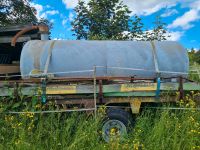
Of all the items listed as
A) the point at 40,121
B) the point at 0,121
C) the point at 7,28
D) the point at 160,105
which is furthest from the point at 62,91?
the point at 7,28

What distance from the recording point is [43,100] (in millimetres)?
7848

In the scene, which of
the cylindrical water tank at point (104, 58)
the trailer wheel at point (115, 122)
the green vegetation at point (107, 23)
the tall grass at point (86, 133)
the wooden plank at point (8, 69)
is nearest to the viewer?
the tall grass at point (86, 133)

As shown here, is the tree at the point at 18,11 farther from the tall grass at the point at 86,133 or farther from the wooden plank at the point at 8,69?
the tall grass at the point at 86,133

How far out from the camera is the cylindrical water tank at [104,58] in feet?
29.2

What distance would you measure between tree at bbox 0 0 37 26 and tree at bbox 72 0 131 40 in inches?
124

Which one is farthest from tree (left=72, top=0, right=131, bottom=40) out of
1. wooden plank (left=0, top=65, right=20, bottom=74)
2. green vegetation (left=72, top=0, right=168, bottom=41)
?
wooden plank (left=0, top=65, right=20, bottom=74)

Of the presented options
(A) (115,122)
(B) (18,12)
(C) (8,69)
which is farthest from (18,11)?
(A) (115,122)

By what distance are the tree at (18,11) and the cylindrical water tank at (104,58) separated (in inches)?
638

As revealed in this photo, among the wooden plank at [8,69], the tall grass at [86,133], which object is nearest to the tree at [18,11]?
the wooden plank at [8,69]

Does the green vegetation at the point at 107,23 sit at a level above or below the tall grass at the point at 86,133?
above

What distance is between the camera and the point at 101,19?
24.8m

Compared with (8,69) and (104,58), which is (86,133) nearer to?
(104,58)

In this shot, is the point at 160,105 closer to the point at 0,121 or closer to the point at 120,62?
the point at 120,62

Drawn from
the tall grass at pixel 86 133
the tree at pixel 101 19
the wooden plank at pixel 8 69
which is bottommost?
the tall grass at pixel 86 133
